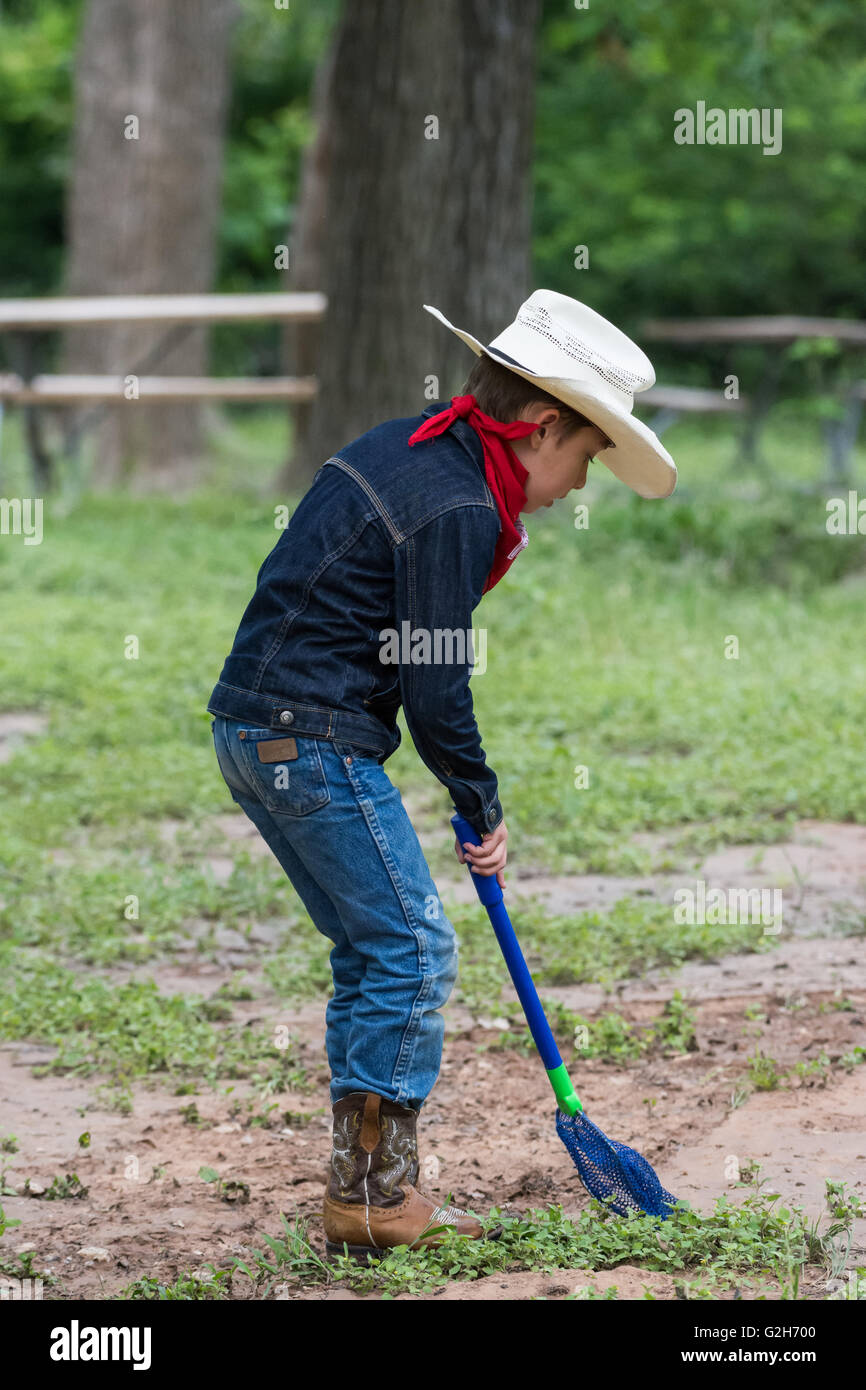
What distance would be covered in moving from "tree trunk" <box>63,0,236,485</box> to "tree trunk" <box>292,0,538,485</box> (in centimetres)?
408

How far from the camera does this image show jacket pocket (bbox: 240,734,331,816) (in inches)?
106

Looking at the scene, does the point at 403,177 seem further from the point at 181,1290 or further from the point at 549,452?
the point at 181,1290

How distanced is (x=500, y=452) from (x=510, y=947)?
2.95 feet

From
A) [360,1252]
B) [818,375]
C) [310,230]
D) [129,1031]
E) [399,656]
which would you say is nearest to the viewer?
[399,656]

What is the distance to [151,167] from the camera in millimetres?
12617

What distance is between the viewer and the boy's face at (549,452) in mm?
2768

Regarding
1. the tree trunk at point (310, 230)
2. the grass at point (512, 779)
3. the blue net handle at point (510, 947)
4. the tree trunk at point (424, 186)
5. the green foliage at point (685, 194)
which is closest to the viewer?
the blue net handle at point (510, 947)

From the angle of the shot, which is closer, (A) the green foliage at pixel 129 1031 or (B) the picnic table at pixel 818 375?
(A) the green foliage at pixel 129 1031

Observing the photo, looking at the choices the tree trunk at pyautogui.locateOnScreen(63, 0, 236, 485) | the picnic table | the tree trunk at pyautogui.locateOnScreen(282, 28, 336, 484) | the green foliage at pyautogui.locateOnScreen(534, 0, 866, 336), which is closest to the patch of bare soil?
the tree trunk at pyautogui.locateOnScreen(282, 28, 336, 484)

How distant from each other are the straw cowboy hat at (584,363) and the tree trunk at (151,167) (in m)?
9.84

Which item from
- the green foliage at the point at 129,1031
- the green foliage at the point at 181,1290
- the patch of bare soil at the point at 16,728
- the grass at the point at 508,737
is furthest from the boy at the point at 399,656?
the patch of bare soil at the point at 16,728

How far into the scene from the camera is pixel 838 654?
7184mm

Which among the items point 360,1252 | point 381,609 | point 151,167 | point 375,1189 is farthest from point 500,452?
point 151,167

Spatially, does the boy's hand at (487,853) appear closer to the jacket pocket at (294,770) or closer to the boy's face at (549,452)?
the jacket pocket at (294,770)
